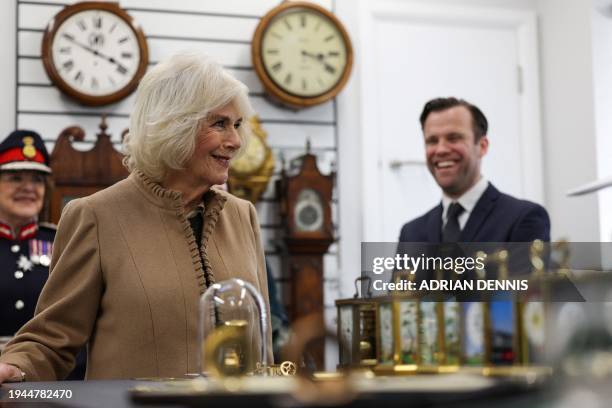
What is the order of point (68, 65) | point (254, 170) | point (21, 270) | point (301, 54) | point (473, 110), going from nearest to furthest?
point (473, 110) < point (21, 270) < point (68, 65) < point (254, 170) < point (301, 54)

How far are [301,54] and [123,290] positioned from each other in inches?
118

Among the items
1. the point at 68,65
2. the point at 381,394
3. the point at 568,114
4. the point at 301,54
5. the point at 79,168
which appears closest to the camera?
the point at 381,394

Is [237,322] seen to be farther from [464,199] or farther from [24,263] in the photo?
[24,263]

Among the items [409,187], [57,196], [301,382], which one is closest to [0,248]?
[57,196]

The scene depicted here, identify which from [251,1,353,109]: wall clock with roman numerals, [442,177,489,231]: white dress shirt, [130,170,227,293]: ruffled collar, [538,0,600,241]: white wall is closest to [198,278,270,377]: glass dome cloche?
[130,170,227,293]: ruffled collar

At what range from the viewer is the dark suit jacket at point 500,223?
2.85 meters

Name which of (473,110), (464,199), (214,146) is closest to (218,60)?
(473,110)

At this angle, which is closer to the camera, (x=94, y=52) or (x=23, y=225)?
(x=23, y=225)

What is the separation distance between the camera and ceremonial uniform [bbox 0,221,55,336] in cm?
357

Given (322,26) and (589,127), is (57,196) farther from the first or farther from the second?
(589,127)

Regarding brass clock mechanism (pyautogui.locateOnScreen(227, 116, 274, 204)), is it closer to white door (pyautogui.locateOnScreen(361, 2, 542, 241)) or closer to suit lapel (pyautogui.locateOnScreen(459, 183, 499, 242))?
white door (pyautogui.locateOnScreen(361, 2, 542, 241))

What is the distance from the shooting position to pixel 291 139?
16.1 feet

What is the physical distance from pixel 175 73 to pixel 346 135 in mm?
2894

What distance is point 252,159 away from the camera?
4609mm
